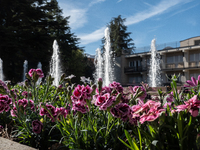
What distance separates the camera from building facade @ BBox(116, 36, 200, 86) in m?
23.3

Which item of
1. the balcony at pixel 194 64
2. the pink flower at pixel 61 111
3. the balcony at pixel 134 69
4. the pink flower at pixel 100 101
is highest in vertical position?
the balcony at pixel 194 64

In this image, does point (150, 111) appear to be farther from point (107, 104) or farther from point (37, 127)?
point (37, 127)

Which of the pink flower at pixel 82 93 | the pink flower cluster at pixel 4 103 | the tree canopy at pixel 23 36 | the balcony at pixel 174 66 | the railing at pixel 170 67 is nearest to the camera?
the pink flower at pixel 82 93

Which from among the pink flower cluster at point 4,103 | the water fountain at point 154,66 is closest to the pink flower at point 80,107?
the pink flower cluster at point 4,103

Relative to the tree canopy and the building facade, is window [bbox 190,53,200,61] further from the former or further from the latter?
the tree canopy

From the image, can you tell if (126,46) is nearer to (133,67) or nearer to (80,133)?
(133,67)

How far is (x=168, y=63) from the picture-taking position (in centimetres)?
2494

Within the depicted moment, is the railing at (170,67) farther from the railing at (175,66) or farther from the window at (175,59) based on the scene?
the window at (175,59)

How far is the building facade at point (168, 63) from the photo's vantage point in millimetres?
23297

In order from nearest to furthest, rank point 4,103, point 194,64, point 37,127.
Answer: point 37,127, point 4,103, point 194,64

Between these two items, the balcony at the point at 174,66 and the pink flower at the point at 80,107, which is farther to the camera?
the balcony at the point at 174,66

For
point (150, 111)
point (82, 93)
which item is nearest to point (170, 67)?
point (82, 93)

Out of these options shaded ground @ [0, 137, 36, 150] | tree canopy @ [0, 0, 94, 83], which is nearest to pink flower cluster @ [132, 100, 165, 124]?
shaded ground @ [0, 137, 36, 150]

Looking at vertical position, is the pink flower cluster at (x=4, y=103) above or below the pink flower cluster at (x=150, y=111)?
below
